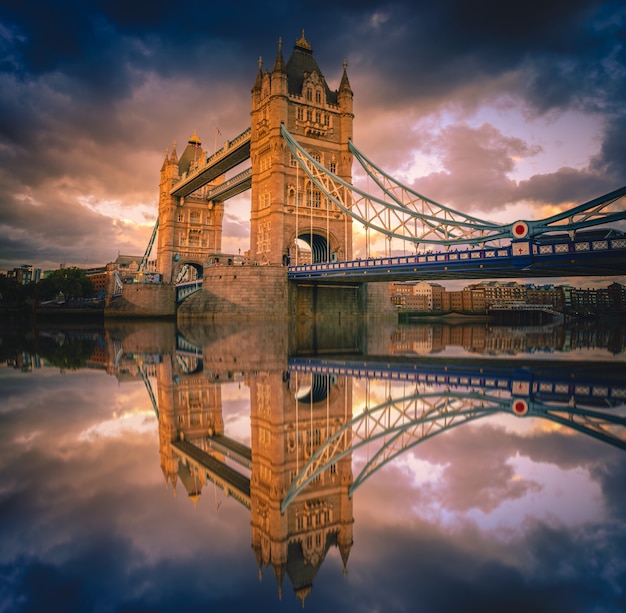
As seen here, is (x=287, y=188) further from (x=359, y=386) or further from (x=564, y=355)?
(x=359, y=386)

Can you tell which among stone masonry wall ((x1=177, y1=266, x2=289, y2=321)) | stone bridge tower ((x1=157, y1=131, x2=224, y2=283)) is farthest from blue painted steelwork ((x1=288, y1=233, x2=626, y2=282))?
stone bridge tower ((x1=157, y1=131, x2=224, y2=283))

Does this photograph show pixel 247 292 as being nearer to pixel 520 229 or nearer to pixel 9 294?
pixel 520 229

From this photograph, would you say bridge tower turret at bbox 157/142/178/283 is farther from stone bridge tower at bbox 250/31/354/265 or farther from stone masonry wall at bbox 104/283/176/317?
stone bridge tower at bbox 250/31/354/265

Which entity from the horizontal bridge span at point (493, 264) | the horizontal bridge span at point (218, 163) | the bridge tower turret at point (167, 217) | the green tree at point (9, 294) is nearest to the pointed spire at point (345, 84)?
the horizontal bridge span at point (218, 163)

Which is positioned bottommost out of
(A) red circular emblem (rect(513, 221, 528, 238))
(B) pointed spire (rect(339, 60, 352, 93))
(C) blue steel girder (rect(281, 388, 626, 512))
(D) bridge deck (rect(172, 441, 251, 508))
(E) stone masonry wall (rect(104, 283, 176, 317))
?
(D) bridge deck (rect(172, 441, 251, 508))

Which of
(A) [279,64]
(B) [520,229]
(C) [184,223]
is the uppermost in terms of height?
(A) [279,64]

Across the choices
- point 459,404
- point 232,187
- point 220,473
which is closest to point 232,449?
point 220,473

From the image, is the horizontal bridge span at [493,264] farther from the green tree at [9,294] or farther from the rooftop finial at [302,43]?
the green tree at [9,294]
